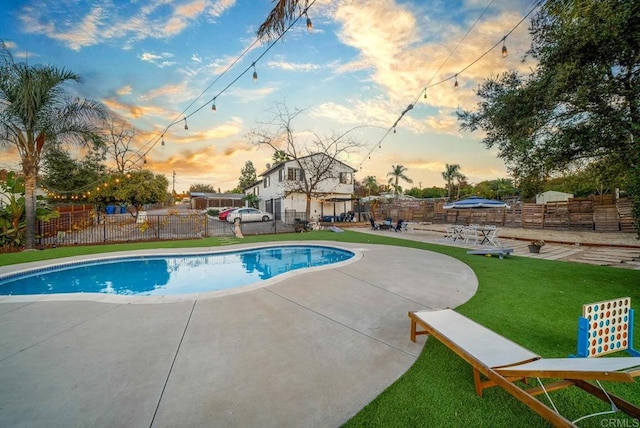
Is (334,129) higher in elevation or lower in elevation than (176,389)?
higher

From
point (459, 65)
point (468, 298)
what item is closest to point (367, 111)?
point (459, 65)

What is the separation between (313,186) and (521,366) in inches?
792

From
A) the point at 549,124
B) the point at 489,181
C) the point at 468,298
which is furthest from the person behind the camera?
the point at 489,181

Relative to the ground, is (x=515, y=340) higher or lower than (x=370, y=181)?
lower

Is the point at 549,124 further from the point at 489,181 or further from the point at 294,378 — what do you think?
the point at 489,181

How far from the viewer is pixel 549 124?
7906mm

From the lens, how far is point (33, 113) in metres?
10.2

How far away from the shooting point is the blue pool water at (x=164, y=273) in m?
7.14

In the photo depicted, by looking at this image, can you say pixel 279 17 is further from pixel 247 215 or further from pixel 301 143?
pixel 247 215

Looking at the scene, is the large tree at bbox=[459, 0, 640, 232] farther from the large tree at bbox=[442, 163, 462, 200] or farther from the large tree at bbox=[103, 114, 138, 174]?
the large tree at bbox=[442, 163, 462, 200]

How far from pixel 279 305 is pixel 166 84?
492 inches

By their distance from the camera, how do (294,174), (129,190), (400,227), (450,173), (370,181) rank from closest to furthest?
1. (400,227)
2. (129,190)
3. (294,174)
4. (450,173)
5. (370,181)

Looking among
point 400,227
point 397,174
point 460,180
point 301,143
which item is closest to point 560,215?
point 400,227

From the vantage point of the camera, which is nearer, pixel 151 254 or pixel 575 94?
pixel 575 94
